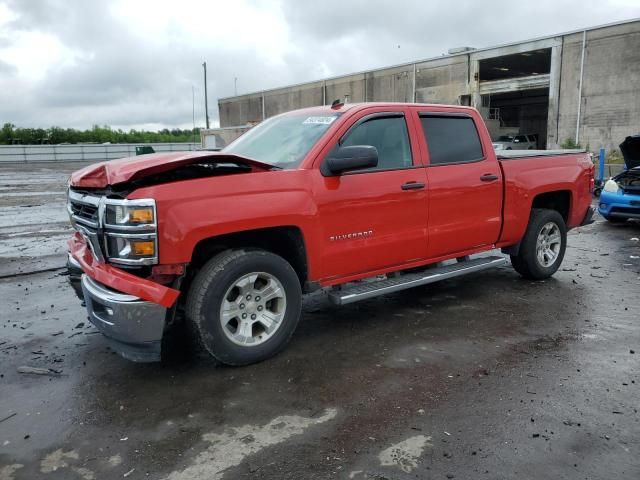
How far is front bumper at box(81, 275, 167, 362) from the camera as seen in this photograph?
3.53 metres

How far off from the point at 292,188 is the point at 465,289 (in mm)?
3007

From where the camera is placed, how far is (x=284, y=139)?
4.87m

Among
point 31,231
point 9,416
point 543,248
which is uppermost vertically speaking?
point 543,248

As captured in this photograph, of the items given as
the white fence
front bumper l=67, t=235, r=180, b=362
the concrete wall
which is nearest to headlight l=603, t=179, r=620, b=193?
front bumper l=67, t=235, r=180, b=362

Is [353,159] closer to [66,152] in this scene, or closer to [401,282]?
[401,282]

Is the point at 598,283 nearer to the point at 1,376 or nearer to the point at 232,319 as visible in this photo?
the point at 232,319

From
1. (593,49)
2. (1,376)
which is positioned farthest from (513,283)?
(593,49)

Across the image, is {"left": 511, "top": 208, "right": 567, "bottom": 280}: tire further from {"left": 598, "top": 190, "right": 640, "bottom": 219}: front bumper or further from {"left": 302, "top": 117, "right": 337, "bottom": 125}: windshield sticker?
{"left": 598, "top": 190, "right": 640, "bottom": 219}: front bumper

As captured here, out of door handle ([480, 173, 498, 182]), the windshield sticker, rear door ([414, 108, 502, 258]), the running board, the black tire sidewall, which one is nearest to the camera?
the black tire sidewall

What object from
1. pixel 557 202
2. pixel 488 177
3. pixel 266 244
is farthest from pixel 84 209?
pixel 557 202

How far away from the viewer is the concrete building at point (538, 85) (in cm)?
2869

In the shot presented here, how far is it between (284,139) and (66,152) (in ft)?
160

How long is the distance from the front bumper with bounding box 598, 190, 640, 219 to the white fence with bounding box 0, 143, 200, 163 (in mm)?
39002

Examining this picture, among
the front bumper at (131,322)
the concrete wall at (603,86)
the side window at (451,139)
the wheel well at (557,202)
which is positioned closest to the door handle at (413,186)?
the side window at (451,139)
